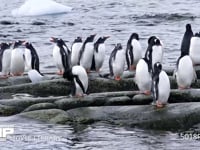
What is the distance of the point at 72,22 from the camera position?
3105 centimetres

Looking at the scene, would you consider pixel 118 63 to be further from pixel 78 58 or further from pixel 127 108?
pixel 127 108

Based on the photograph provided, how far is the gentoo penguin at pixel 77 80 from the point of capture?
13168 millimetres

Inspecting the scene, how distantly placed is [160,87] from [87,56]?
3.84m

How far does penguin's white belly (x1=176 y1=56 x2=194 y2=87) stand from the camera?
13344mm

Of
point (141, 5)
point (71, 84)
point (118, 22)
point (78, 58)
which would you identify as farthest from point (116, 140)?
point (141, 5)

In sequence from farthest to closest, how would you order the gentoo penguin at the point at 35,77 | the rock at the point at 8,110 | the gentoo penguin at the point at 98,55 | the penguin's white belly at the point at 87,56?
1. the gentoo penguin at the point at 98,55
2. the penguin's white belly at the point at 87,56
3. the gentoo penguin at the point at 35,77
4. the rock at the point at 8,110

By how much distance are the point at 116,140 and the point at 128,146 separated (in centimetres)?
39

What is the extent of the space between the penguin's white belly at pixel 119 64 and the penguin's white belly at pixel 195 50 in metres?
1.67

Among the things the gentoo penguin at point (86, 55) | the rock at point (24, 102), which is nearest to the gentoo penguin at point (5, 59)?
the gentoo penguin at point (86, 55)

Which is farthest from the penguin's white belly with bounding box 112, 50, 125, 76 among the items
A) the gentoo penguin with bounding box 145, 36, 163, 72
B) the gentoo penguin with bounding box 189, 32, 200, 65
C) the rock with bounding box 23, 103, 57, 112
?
the rock with bounding box 23, 103, 57, 112

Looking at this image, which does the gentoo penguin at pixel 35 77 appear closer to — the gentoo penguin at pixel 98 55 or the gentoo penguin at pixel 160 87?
the gentoo penguin at pixel 98 55

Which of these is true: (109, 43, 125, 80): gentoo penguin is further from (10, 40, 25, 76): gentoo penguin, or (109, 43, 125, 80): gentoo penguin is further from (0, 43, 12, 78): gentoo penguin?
(0, 43, 12, 78): gentoo penguin

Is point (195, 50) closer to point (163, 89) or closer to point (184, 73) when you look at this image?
point (184, 73)

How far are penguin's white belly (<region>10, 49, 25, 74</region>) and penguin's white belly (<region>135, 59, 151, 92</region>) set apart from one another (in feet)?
Result: 13.3
